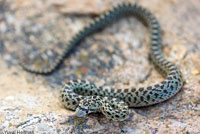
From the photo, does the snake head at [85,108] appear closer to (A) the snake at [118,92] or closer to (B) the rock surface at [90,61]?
(A) the snake at [118,92]

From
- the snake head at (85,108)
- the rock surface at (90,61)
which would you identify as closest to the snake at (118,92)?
the snake head at (85,108)

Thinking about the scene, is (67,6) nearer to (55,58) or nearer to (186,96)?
(55,58)

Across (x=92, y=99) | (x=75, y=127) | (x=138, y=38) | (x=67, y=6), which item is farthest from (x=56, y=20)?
(x=75, y=127)

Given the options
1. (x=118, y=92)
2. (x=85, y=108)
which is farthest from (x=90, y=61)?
(x=85, y=108)

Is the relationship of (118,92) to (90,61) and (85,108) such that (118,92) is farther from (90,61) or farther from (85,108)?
(90,61)

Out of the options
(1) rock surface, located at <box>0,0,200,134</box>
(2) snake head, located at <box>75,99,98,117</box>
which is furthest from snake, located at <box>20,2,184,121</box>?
(1) rock surface, located at <box>0,0,200,134</box>
